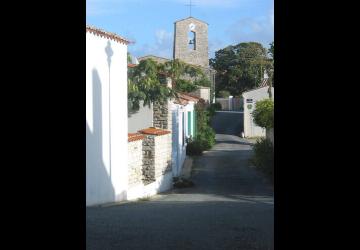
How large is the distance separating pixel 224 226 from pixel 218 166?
13.8 meters

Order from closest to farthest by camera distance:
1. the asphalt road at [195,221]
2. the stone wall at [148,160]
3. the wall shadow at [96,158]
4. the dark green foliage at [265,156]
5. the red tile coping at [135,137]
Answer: the asphalt road at [195,221] < the wall shadow at [96,158] < the red tile coping at [135,137] < the stone wall at [148,160] < the dark green foliage at [265,156]

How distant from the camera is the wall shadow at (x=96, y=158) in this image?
452 inches

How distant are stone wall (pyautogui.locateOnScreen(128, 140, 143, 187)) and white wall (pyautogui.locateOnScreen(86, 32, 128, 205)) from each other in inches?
21.7

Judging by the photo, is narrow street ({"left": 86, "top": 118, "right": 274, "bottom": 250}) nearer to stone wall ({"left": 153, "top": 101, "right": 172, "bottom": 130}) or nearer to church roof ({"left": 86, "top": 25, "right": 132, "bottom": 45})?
stone wall ({"left": 153, "top": 101, "right": 172, "bottom": 130})

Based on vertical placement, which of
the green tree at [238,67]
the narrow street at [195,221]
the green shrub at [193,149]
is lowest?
the narrow street at [195,221]

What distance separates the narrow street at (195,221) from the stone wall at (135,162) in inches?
29.1

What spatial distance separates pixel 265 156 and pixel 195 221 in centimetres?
1064

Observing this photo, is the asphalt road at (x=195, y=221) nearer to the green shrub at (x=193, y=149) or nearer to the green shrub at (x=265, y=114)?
the green shrub at (x=265, y=114)

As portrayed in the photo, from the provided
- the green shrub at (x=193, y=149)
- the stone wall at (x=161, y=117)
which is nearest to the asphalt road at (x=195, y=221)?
the stone wall at (x=161, y=117)

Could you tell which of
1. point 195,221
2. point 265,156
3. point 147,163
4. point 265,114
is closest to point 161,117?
point 147,163

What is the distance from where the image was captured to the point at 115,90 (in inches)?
512

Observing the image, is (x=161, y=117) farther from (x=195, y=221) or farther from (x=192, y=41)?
(x=192, y=41)

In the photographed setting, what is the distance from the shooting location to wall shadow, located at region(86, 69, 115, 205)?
37.7ft
